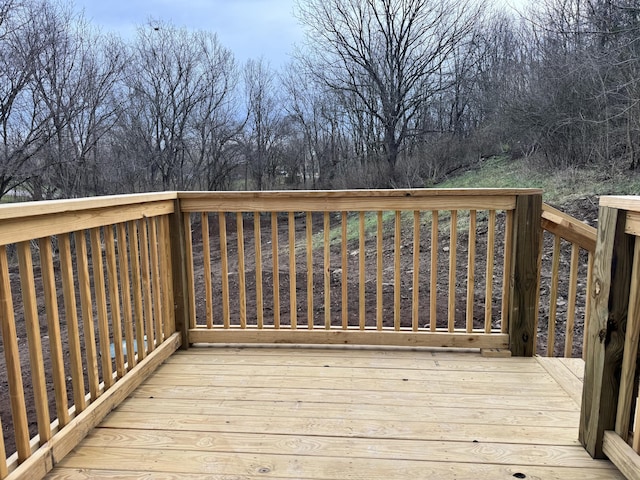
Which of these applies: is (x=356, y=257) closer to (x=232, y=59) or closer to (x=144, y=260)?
(x=144, y=260)

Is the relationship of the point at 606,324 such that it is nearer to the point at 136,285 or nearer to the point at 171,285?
the point at 136,285

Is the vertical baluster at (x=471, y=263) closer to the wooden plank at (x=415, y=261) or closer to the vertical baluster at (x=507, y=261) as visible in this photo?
the vertical baluster at (x=507, y=261)

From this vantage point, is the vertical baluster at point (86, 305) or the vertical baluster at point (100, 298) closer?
the vertical baluster at point (86, 305)

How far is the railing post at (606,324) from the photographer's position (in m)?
1.52

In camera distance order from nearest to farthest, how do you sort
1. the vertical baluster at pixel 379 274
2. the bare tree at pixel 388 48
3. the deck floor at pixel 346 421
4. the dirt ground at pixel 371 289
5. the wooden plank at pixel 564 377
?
the deck floor at pixel 346 421
the wooden plank at pixel 564 377
the vertical baluster at pixel 379 274
the dirt ground at pixel 371 289
the bare tree at pixel 388 48

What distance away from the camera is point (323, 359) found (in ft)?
8.45

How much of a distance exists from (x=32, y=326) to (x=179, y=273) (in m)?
1.25

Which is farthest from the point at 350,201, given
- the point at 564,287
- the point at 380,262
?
the point at 564,287

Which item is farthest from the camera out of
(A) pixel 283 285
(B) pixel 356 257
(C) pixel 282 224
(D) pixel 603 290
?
(C) pixel 282 224

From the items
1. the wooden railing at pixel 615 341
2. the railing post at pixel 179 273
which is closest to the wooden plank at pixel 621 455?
the wooden railing at pixel 615 341

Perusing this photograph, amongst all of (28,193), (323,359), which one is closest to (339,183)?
(28,193)

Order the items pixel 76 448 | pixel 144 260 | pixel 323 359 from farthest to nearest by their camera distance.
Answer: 1. pixel 323 359
2. pixel 144 260
3. pixel 76 448

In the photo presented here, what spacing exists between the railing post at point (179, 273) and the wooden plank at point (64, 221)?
0.31 metres

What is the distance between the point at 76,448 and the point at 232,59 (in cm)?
1004
